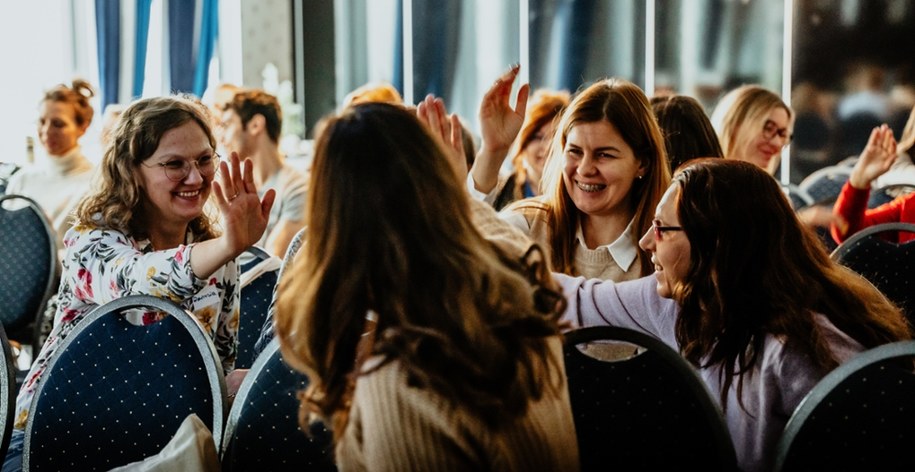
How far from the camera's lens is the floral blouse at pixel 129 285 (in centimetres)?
217

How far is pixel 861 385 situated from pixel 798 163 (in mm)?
5413

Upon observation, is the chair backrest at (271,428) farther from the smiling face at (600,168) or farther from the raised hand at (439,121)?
the smiling face at (600,168)

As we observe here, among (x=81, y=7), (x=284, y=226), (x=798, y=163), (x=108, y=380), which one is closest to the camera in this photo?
(x=108, y=380)

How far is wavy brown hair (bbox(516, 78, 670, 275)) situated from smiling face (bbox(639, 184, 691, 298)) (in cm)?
44

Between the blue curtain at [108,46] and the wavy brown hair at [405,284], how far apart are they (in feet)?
23.7

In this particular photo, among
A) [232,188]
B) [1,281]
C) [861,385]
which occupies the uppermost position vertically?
[232,188]

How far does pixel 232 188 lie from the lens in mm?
2092

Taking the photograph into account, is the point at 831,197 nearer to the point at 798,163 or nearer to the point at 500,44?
the point at 798,163

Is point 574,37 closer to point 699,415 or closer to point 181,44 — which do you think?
point 181,44

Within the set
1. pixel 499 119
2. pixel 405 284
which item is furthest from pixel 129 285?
pixel 405 284

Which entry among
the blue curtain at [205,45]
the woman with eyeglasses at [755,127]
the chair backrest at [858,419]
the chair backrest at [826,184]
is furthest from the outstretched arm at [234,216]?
the blue curtain at [205,45]

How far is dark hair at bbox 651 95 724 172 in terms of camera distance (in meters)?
2.82

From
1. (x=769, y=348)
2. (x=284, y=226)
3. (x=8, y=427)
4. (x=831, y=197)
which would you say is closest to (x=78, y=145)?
(x=284, y=226)

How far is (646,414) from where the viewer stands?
→ 1.61 meters
